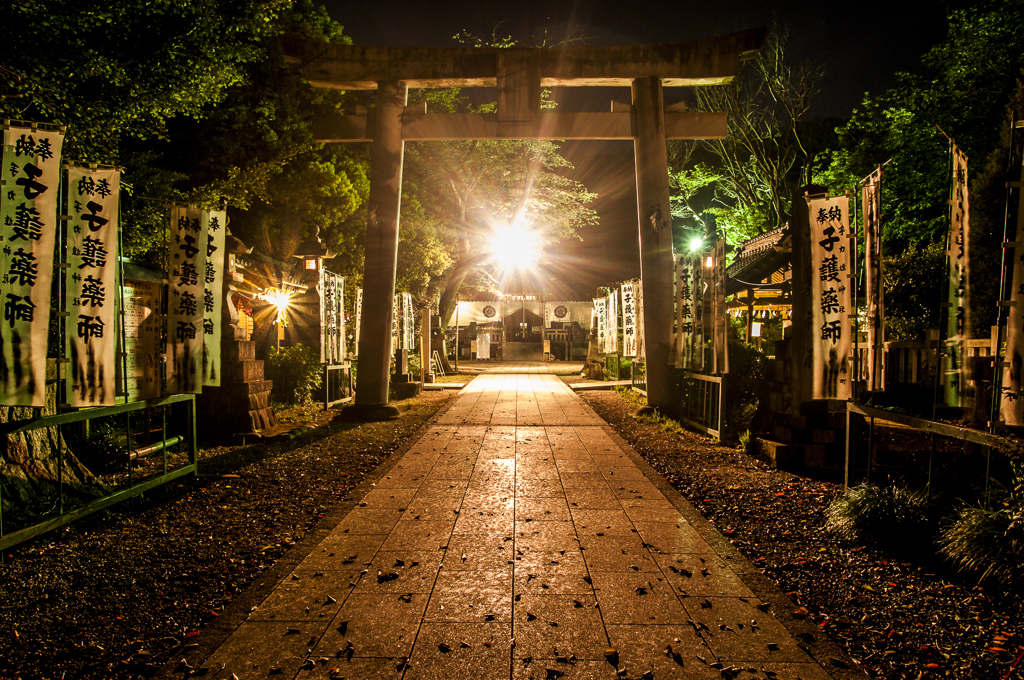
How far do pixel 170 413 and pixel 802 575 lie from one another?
29.4ft

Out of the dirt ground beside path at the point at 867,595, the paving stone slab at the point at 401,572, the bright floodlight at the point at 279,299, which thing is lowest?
the dirt ground beside path at the point at 867,595

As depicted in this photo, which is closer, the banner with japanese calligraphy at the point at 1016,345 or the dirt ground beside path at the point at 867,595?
the dirt ground beside path at the point at 867,595

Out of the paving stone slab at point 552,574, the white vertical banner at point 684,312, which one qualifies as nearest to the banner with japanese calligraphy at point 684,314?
the white vertical banner at point 684,312

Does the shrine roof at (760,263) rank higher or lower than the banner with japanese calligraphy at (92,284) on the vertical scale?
higher

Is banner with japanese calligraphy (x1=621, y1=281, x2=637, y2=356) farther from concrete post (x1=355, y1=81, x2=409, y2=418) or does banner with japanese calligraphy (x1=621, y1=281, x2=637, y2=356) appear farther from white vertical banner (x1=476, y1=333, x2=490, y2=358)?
white vertical banner (x1=476, y1=333, x2=490, y2=358)

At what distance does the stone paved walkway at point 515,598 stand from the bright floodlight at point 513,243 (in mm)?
17547

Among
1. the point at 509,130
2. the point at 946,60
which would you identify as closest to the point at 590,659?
the point at 509,130

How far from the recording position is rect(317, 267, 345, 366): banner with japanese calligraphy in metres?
11.4

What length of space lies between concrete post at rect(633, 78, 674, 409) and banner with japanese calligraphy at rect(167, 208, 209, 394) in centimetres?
734

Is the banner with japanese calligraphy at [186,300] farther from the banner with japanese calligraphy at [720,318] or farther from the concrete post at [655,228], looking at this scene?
the concrete post at [655,228]

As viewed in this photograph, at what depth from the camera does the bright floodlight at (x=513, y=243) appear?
2245cm

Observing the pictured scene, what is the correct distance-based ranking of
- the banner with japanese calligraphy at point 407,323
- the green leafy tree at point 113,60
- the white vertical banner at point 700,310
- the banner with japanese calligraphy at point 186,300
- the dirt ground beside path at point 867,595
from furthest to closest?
the banner with japanese calligraphy at point 407,323 < the white vertical banner at point 700,310 < the green leafy tree at point 113,60 < the banner with japanese calligraphy at point 186,300 < the dirt ground beside path at point 867,595

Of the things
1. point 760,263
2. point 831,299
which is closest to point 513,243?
point 760,263

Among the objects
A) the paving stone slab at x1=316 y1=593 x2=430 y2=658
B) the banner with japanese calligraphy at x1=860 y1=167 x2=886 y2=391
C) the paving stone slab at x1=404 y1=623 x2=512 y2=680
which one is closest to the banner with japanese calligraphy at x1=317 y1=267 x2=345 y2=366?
the paving stone slab at x1=316 y1=593 x2=430 y2=658
